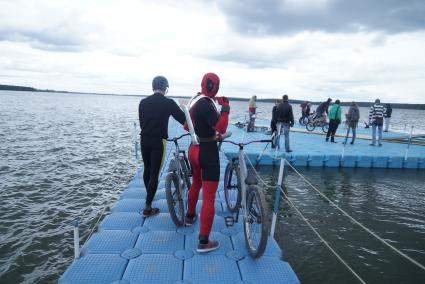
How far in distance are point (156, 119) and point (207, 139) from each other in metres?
1.28

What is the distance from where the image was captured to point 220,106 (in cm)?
396

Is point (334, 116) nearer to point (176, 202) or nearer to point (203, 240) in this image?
point (176, 202)

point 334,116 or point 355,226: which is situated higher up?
point 334,116

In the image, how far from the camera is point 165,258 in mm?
4172

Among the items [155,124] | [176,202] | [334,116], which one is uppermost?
[334,116]

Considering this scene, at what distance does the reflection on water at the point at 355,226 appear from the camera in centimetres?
589

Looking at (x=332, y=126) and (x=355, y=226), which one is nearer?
(x=355, y=226)

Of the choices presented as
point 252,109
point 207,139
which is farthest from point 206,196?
point 252,109

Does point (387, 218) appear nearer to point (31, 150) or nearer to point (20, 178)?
point (20, 178)

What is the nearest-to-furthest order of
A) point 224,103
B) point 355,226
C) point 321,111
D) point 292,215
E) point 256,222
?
1. point 224,103
2. point 256,222
3. point 355,226
4. point 292,215
5. point 321,111

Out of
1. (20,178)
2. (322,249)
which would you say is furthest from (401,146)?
(20,178)

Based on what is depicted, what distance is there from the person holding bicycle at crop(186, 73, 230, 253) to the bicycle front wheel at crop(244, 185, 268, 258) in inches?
20.8

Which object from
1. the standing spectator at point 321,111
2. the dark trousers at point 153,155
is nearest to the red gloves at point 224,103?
the dark trousers at point 153,155

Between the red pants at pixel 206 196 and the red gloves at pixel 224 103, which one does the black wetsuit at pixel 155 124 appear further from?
the red gloves at pixel 224 103
